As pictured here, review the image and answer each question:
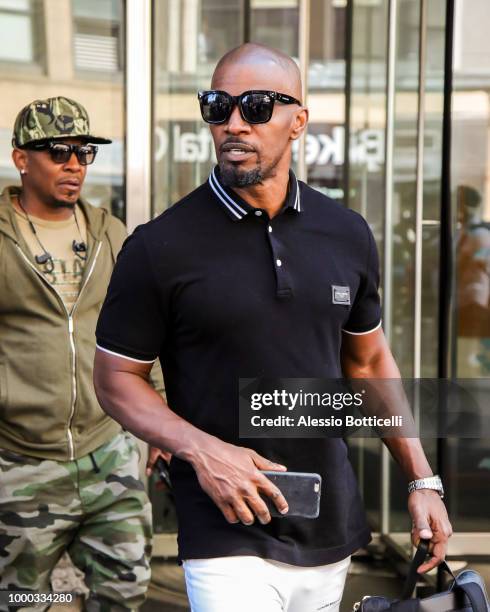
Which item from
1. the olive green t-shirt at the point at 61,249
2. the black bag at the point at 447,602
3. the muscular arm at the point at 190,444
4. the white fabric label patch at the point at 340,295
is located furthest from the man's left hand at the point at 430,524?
the olive green t-shirt at the point at 61,249

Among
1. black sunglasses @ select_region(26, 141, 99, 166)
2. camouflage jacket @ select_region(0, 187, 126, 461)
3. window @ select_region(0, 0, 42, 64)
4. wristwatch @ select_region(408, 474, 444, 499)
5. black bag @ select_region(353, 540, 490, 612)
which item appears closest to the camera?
black bag @ select_region(353, 540, 490, 612)

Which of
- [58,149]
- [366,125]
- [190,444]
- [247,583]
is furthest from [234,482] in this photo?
[366,125]

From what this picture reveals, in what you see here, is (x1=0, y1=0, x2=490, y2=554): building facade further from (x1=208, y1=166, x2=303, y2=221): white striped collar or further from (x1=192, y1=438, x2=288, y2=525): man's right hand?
(x1=192, y1=438, x2=288, y2=525): man's right hand

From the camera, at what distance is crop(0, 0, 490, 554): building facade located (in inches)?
207

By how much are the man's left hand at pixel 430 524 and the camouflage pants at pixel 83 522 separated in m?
1.54

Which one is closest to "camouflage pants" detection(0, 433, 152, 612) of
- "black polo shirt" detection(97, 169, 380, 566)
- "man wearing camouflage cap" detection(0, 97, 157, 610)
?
"man wearing camouflage cap" detection(0, 97, 157, 610)

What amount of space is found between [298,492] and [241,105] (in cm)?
88

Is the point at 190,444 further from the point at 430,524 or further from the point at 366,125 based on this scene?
the point at 366,125

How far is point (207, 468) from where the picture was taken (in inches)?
96.2

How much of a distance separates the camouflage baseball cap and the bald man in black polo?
1514 mm

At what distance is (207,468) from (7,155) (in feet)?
10.6

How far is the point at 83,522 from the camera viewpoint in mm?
4125

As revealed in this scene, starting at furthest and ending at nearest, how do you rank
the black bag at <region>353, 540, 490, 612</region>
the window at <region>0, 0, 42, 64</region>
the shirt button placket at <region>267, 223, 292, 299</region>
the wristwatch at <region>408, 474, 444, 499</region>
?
the window at <region>0, 0, 42, 64</region>
the wristwatch at <region>408, 474, 444, 499</region>
the shirt button placket at <region>267, 223, 292, 299</region>
the black bag at <region>353, 540, 490, 612</region>

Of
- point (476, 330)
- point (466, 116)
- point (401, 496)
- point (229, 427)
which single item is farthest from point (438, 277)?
point (229, 427)
